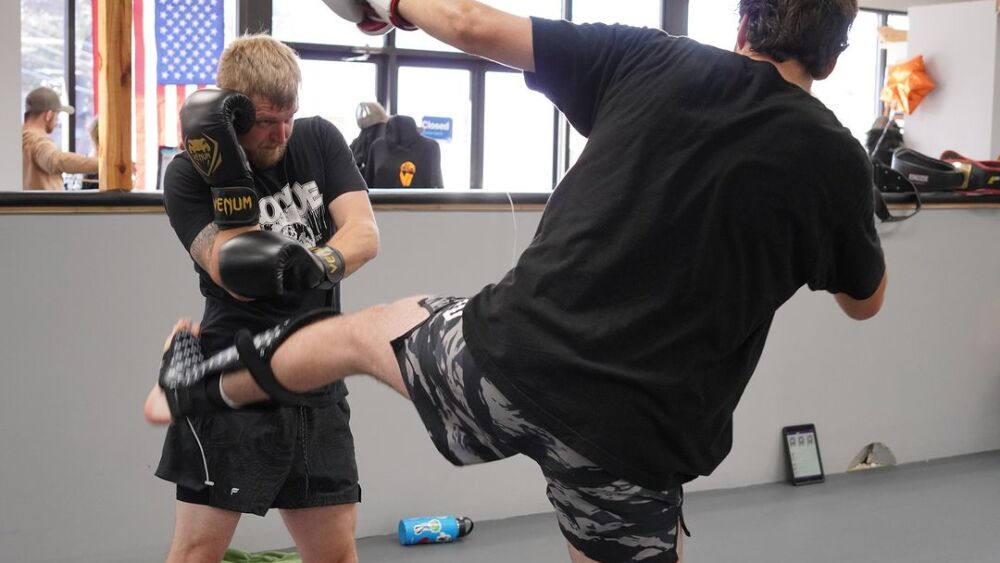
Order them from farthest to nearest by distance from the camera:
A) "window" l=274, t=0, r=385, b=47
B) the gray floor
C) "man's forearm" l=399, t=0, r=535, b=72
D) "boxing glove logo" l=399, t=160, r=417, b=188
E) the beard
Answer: "window" l=274, t=0, r=385, b=47 < "boxing glove logo" l=399, t=160, r=417, b=188 < the gray floor < the beard < "man's forearm" l=399, t=0, r=535, b=72

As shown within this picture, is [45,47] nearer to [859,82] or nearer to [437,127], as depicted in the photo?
[437,127]

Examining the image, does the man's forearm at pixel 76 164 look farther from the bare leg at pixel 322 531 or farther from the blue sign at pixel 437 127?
Result: the blue sign at pixel 437 127

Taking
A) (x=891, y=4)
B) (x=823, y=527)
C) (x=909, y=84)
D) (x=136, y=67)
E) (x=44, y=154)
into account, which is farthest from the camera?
(x=891, y=4)

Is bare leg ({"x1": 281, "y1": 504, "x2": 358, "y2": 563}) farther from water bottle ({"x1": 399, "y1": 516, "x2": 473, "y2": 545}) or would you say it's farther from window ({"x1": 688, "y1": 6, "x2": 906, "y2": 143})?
window ({"x1": 688, "y1": 6, "x2": 906, "y2": 143})

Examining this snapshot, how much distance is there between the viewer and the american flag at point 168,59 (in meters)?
8.11

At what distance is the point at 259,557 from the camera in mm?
3588

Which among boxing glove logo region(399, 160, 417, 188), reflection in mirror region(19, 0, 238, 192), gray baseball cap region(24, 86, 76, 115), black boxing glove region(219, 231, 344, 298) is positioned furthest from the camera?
reflection in mirror region(19, 0, 238, 192)

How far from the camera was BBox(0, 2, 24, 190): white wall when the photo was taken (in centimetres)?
752

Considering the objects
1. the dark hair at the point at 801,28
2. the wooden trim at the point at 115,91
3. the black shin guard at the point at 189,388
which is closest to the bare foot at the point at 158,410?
the black shin guard at the point at 189,388

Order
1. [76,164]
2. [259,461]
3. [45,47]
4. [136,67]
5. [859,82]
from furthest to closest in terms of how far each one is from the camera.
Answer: [859,82]
[45,47]
[136,67]
[76,164]
[259,461]

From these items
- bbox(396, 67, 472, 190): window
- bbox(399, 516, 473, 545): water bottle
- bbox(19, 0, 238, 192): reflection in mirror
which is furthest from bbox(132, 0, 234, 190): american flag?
bbox(399, 516, 473, 545): water bottle

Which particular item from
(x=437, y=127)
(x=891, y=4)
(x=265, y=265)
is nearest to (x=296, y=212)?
(x=265, y=265)

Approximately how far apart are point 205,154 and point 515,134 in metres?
A: 9.40

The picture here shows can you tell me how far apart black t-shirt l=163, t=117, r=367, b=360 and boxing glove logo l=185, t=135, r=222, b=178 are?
0.17m
